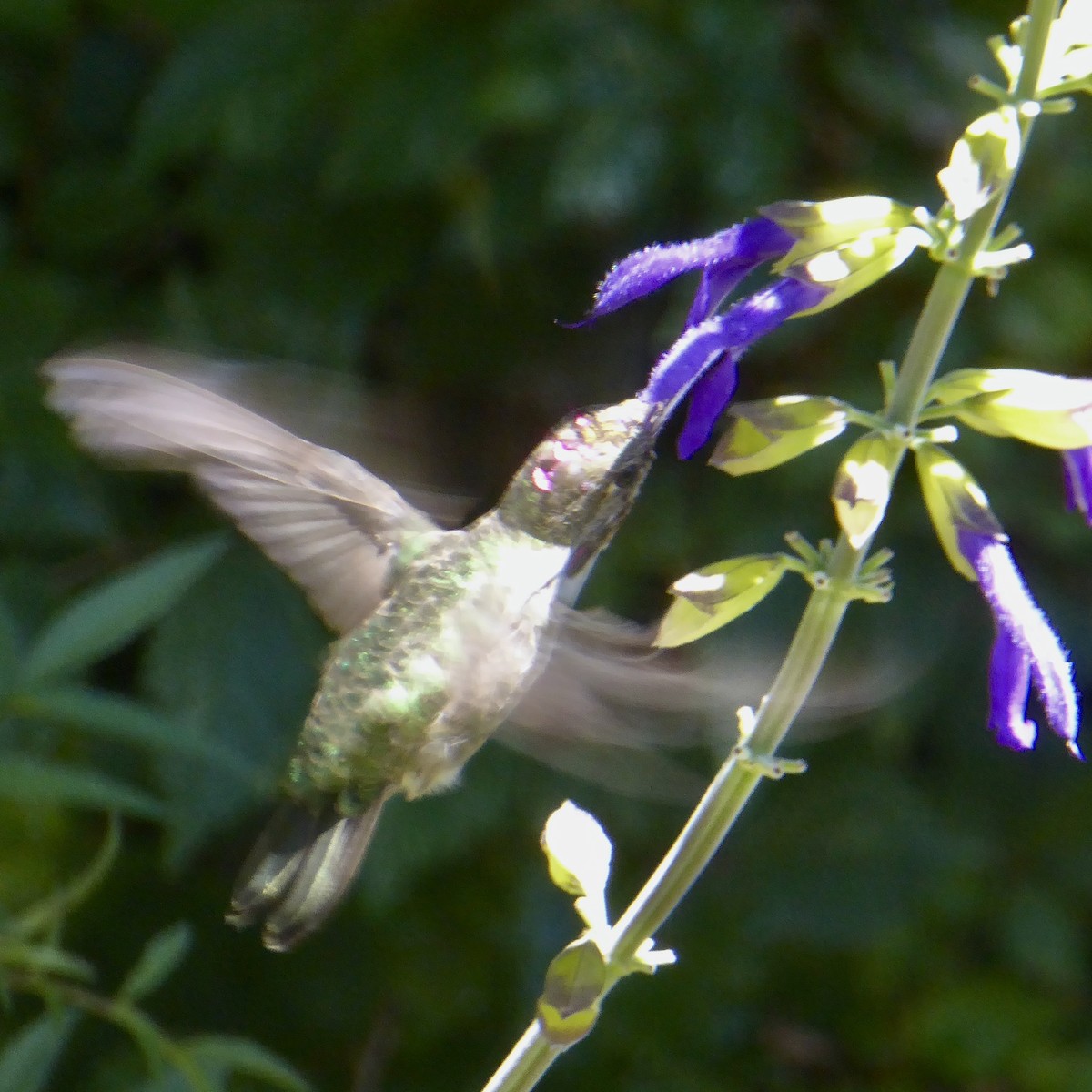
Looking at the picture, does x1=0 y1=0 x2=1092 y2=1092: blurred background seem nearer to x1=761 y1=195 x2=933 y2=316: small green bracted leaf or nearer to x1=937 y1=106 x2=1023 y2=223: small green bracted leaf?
x1=761 y1=195 x2=933 y2=316: small green bracted leaf

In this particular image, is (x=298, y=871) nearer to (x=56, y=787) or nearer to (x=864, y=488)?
(x=56, y=787)

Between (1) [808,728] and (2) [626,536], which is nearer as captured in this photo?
(1) [808,728]

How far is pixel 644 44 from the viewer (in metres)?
2.16

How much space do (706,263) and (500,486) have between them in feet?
2.30

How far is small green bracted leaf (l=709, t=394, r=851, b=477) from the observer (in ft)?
3.71

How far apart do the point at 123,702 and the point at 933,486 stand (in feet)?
2.80

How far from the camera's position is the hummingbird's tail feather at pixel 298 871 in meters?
1.37

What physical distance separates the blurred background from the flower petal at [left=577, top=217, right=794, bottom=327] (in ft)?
2.22

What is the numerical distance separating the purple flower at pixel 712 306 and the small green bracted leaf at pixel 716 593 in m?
0.10

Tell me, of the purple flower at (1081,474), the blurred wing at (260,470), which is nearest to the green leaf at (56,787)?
the blurred wing at (260,470)

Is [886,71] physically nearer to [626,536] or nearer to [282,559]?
[626,536]

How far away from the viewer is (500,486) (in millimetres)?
1853

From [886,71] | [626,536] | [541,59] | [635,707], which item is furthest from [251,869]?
[886,71]

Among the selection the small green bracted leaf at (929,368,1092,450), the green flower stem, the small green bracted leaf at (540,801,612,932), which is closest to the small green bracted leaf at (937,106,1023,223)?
the green flower stem
